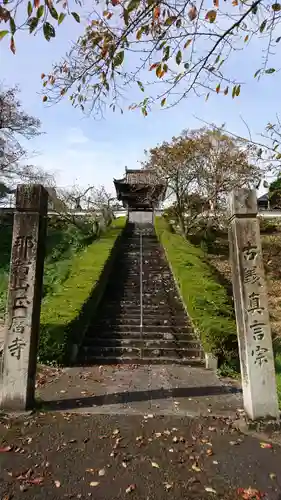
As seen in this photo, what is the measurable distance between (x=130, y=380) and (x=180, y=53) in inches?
215

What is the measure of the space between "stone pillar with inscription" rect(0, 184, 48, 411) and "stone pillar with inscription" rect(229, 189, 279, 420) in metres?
2.84

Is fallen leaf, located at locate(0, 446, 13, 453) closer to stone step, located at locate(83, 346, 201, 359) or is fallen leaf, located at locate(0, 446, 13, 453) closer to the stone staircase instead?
the stone staircase

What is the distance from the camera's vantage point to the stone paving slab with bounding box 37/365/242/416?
18.2ft

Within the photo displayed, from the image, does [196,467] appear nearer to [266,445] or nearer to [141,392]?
[266,445]

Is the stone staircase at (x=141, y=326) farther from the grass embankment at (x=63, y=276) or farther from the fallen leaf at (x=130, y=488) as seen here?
Answer: the fallen leaf at (x=130, y=488)

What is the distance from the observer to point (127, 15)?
3447 mm

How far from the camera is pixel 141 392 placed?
20.6 feet

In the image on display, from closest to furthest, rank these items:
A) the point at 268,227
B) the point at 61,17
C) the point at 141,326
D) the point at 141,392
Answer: the point at 61,17
the point at 141,392
the point at 141,326
the point at 268,227

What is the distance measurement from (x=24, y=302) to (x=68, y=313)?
141 inches

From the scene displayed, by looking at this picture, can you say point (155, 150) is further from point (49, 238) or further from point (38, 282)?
point (38, 282)

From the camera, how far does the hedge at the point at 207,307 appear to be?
8273 mm

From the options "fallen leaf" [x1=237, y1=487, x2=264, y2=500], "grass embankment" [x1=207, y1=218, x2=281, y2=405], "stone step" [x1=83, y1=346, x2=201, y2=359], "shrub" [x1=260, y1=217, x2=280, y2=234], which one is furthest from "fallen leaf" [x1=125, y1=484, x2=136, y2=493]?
"shrub" [x1=260, y1=217, x2=280, y2=234]

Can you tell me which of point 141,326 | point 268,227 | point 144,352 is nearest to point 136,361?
point 144,352

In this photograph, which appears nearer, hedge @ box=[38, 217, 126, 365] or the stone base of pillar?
hedge @ box=[38, 217, 126, 365]
